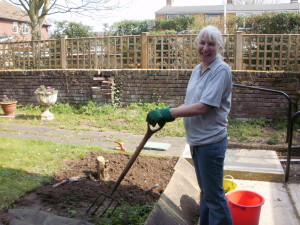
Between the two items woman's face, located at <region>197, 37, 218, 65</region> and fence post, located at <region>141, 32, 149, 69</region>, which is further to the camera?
fence post, located at <region>141, 32, 149, 69</region>

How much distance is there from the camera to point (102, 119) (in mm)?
7777

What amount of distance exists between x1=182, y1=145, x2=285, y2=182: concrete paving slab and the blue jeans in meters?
1.95

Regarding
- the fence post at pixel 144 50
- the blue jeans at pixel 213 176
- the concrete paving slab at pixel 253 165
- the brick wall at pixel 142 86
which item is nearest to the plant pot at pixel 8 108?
the brick wall at pixel 142 86

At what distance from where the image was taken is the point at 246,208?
119 inches

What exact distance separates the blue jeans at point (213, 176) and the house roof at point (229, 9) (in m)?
30.3

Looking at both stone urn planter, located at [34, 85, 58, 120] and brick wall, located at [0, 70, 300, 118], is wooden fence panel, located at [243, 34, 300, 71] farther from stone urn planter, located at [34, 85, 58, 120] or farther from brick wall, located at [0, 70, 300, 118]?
stone urn planter, located at [34, 85, 58, 120]

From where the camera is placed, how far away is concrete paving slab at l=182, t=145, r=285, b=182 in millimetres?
4555

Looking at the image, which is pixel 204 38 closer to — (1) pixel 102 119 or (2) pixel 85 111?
(1) pixel 102 119

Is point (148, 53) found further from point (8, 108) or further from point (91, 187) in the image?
point (91, 187)

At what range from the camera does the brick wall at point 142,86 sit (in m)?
7.53

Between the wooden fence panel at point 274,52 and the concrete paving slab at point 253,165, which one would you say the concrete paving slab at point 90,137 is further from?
the wooden fence panel at point 274,52

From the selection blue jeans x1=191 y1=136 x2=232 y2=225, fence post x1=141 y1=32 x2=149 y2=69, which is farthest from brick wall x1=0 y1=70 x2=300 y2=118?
blue jeans x1=191 y1=136 x2=232 y2=225

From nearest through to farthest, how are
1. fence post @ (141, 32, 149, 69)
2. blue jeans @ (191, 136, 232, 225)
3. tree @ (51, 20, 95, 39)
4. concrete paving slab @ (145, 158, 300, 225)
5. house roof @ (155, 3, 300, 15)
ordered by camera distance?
blue jeans @ (191, 136, 232, 225)
concrete paving slab @ (145, 158, 300, 225)
fence post @ (141, 32, 149, 69)
tree @ (51, 20, 95, 39)
house roof @ (155, 3, 300, 15)

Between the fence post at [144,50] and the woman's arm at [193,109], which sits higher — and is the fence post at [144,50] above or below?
above
